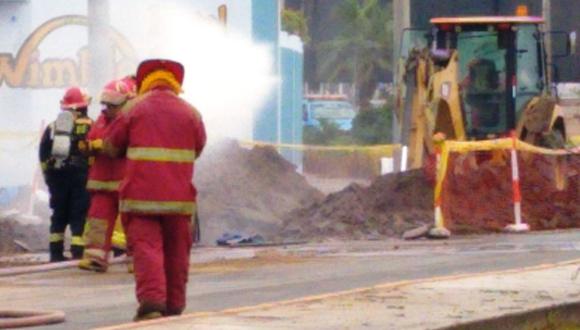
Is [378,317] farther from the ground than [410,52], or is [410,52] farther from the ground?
[410,52]

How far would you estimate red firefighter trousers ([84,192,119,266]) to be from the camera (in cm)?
1636

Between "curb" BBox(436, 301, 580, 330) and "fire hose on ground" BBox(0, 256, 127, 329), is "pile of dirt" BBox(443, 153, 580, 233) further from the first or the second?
"fire hose on ground" BBox(0, 256, 127, 329)

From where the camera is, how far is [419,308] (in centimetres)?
1157

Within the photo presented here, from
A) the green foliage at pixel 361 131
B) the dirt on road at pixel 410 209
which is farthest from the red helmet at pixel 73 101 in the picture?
the green foliage at pixel 361 131

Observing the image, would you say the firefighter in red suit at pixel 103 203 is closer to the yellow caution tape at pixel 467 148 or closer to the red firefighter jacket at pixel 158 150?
the red firefighter jacket at pixel 158 150

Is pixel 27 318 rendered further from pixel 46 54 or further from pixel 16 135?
pixel 46 54

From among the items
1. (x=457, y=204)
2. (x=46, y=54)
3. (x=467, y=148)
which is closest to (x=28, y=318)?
(x=457, y=204)

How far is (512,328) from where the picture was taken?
11.2 meters

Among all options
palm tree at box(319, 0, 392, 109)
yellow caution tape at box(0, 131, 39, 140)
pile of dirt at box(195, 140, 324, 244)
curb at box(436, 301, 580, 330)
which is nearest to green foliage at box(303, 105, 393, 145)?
palm tree at box(319, 0, 392, 109)

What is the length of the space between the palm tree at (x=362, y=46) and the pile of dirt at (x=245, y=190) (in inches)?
1548

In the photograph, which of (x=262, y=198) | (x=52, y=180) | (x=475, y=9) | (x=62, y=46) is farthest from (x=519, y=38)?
(x=475, y=9)

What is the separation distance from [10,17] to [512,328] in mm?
19685

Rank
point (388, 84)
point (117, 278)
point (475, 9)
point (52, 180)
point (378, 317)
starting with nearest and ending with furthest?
point (378, 317), point (117, 278), point (52, 180), point (475, 9), point (388, 84)

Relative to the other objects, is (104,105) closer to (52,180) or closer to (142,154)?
(52,180)
